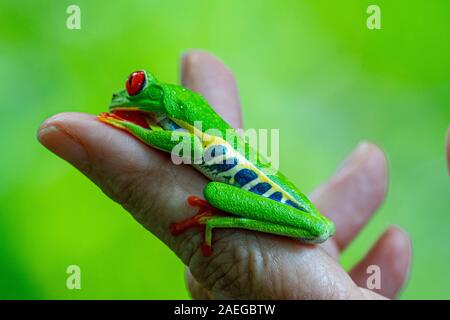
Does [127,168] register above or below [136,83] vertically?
below

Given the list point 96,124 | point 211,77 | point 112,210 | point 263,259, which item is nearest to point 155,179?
point 96,124

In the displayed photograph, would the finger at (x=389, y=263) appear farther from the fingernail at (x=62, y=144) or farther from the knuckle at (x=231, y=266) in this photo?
the fingernail at (x=62, y=144)

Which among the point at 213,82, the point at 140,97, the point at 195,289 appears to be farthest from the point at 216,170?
the point at 213,82

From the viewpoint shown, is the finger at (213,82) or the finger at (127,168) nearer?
the finger at (127,168)

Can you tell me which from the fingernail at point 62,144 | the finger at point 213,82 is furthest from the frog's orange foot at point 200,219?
the finger at point 213,82

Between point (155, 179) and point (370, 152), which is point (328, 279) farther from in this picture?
point (370, 152)

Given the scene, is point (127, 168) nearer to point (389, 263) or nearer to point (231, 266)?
point (231, 266)

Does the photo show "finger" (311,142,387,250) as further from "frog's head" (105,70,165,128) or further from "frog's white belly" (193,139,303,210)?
"frog's head" (105,70,165,128)

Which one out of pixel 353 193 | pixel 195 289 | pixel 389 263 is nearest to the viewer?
pixel 195 289
